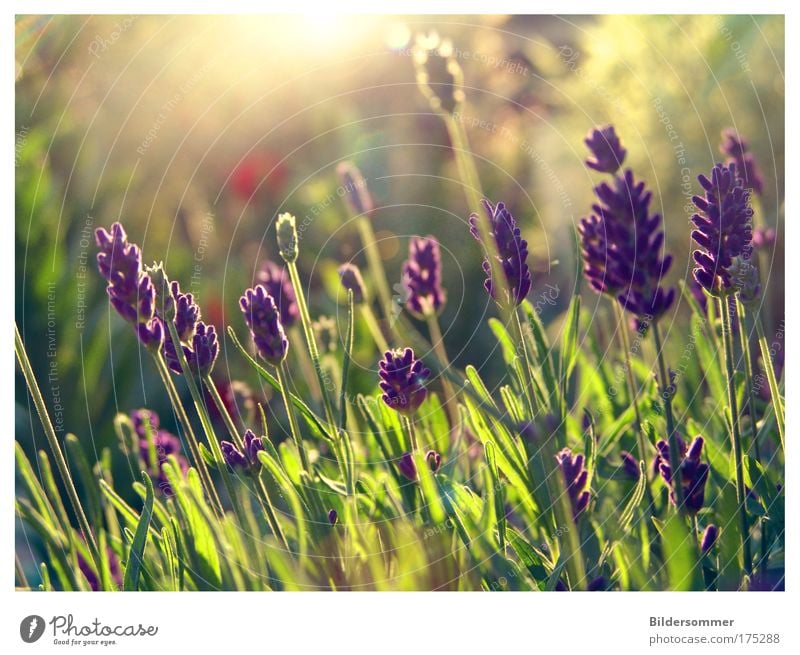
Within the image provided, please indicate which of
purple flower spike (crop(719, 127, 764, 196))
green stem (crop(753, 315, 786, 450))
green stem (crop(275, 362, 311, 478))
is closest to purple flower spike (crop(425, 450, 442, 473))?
green stem (crop(275, 362, 311, 478))

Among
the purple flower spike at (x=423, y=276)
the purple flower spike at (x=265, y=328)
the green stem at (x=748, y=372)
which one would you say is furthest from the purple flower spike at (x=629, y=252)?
the purple flower spike at (x=265, y=328)

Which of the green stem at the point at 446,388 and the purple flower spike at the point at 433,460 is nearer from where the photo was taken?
the purple flower spike at the point at 433,460

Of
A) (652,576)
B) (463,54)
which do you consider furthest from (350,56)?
(652,576)

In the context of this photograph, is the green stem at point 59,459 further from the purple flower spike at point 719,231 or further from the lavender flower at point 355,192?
the purple flower spike at point 719,231

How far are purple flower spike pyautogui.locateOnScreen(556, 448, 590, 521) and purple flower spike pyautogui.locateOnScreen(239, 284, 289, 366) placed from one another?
31 cm

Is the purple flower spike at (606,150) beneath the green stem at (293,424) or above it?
above

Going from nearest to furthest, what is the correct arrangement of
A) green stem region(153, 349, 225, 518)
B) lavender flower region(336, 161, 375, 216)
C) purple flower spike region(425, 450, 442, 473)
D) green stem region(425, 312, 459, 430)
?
green stem region(153, 349, 225, 518) → purple flower spike region(425, 450, 442, 473) → green stem region(425, 312, 459, 430) → lavender flower region(336, 161, 375, 216)

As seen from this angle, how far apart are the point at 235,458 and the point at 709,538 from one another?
51cm

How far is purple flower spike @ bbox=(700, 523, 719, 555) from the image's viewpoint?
2.79ft

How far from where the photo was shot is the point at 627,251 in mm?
840

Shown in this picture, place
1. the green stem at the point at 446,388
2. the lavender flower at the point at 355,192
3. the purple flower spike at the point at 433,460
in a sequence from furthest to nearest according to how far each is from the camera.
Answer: the lavender flower at the point at 355,192
the green stem at the point at 446,388
the purple flower spike at the point at 433,460

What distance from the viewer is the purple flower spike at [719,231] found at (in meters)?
0.83

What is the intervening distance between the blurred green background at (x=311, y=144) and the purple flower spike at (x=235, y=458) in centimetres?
32
